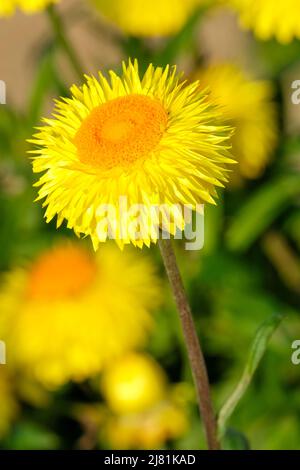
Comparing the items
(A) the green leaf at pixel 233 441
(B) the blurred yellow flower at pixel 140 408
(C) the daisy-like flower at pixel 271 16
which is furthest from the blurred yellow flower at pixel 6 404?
(C) the daisy-like flower at pixel 271 16

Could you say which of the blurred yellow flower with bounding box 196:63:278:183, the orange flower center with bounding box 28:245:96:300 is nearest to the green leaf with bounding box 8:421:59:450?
the orange flower center with bounding box 28:245:96:300

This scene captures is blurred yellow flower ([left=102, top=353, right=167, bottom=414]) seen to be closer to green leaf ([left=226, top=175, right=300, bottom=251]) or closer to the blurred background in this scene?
the blurred background

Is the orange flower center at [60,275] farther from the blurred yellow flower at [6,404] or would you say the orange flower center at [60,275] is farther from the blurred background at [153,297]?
the blurred yellow flower at [6,404]

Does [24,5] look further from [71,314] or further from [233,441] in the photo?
[233,441]

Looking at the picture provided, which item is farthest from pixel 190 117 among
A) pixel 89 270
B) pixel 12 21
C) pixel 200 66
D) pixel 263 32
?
pixel 12 21

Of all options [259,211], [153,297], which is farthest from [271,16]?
[153,297]
